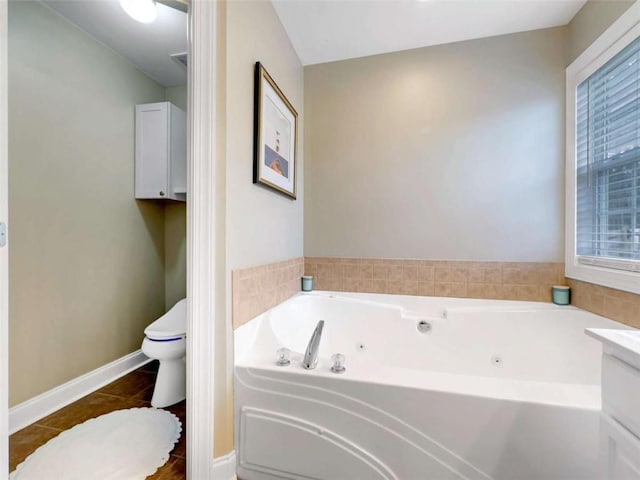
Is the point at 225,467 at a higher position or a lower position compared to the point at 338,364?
lower

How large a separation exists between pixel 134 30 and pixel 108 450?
261 cm

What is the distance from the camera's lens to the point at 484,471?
0.91 m

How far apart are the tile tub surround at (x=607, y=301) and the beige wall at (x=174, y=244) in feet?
10.1

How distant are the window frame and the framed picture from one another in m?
1.86

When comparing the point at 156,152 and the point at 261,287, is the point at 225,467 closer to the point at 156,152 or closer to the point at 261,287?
the point at 261,287

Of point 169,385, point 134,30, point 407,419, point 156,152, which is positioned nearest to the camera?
point 407,419

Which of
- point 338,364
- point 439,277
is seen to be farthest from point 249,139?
point 439,277

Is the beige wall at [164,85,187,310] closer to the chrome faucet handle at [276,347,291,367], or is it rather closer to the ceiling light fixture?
the ceiling light fixture

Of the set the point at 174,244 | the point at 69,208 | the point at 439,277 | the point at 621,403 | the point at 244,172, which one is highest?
the point at 244,172

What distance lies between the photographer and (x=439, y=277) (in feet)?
6.70

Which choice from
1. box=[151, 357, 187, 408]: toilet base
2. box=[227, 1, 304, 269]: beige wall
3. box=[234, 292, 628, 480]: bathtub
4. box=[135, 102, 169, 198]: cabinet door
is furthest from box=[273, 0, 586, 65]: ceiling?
box=[151, 357, 187, 408]: toilet base

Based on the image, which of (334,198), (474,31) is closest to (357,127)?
(334,198)

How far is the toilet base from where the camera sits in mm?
1730

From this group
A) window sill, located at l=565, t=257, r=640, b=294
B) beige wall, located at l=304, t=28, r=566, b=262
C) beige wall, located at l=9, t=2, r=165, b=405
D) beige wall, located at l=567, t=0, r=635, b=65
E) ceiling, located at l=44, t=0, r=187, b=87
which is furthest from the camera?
beige wall, located at l=304, t=28, r=566, b=262
